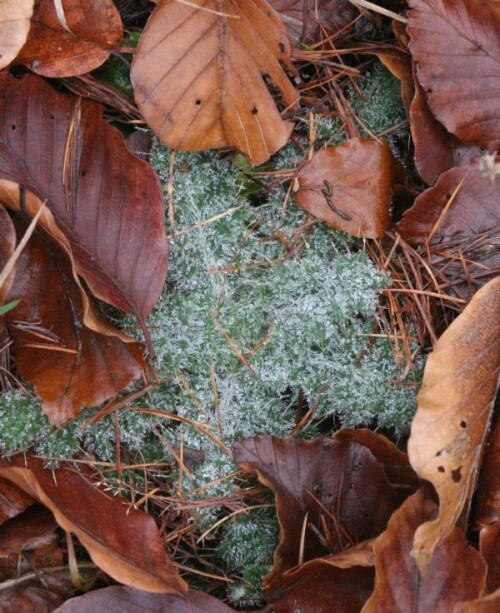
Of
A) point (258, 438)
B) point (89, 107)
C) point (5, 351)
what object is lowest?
point (258, 438)

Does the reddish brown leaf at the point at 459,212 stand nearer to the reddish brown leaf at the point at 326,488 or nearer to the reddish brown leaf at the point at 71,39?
the reddish brown leaf at the point at 326,488

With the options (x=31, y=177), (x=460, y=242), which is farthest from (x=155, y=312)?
(x=460, y=242)

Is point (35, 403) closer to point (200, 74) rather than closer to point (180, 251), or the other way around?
point (180, 251)

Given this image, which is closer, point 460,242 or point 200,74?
point 200,74

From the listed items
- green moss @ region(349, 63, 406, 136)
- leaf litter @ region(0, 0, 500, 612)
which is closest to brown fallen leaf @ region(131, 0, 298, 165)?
leaf litter @ region(0, 0, 500, 612)

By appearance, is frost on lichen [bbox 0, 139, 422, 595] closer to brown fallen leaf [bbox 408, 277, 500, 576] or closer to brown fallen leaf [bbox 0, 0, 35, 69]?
brown fallen leaf [bbox 408, 277, 500, 576]

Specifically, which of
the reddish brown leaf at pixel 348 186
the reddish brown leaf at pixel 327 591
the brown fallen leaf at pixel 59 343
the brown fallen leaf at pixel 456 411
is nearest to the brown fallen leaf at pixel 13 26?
the brown fallen leaf at pixel 59 343
